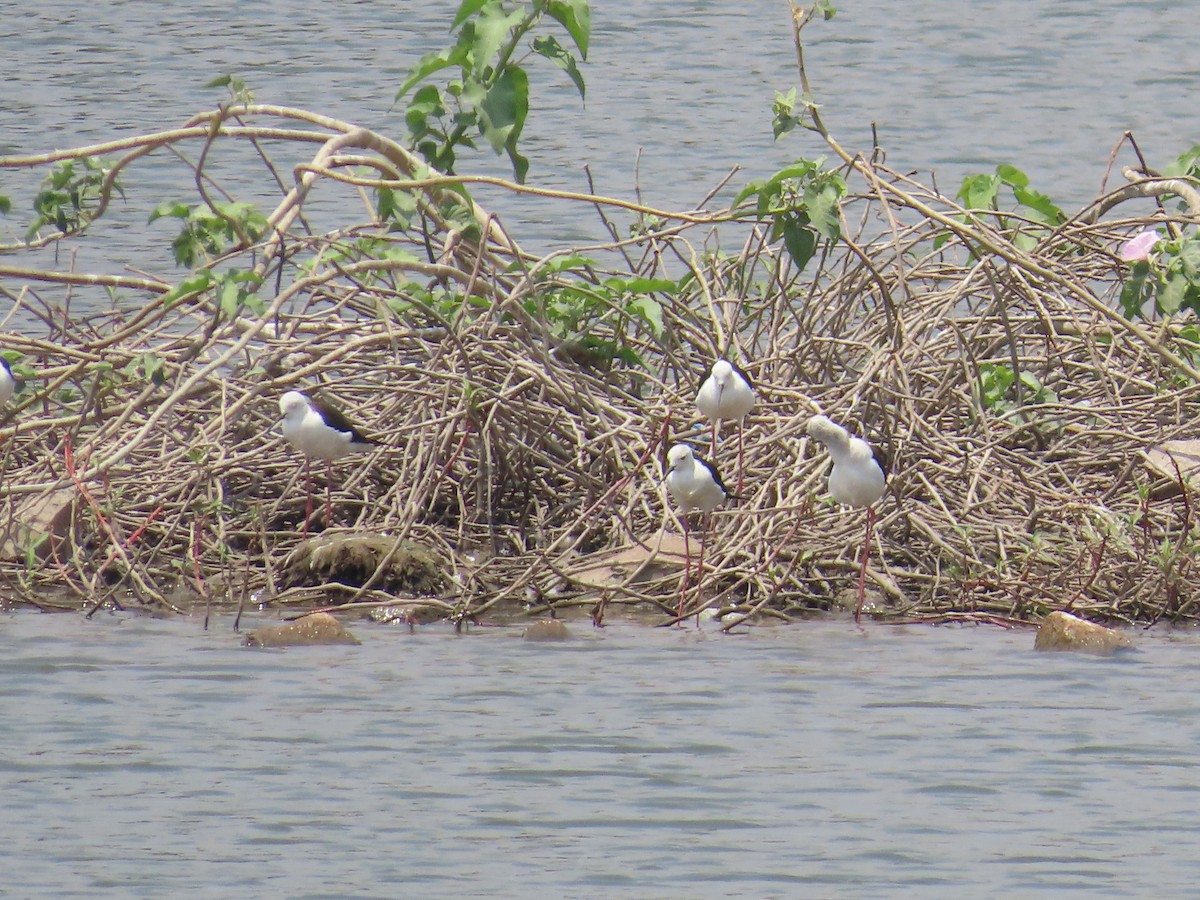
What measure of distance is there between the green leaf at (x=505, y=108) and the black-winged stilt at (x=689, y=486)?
140 centimetres

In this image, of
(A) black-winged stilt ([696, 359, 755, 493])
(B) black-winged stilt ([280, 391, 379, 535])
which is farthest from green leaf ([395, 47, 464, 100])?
(A) black-winged stilt ([696, 359, 755, 493])

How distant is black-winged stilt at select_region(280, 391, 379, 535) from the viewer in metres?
8.93

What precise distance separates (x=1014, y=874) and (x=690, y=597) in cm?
307

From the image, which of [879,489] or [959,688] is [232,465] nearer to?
[879,489]

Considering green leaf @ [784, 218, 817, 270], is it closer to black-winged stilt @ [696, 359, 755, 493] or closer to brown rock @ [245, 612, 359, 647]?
black-winged stilt @ [696, 359, 755, 493]

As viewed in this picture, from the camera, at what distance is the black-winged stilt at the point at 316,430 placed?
8.93 metres

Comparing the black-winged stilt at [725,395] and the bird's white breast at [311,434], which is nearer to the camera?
the black-winged stilt at [725,395]

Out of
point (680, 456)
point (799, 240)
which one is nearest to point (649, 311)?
point (799, 240)

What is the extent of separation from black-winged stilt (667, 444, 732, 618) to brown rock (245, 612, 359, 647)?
4.19ft

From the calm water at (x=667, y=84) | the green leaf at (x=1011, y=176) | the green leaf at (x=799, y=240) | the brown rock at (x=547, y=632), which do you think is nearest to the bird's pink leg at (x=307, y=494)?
the brown rock at (x=547, y=632)

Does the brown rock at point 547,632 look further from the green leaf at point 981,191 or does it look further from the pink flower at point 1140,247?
the green leaf at point 981,191

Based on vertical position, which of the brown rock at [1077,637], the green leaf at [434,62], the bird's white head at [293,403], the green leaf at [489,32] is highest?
the green leaf at [489,32]

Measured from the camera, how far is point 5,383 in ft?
29.7

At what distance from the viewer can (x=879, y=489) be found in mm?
8586
